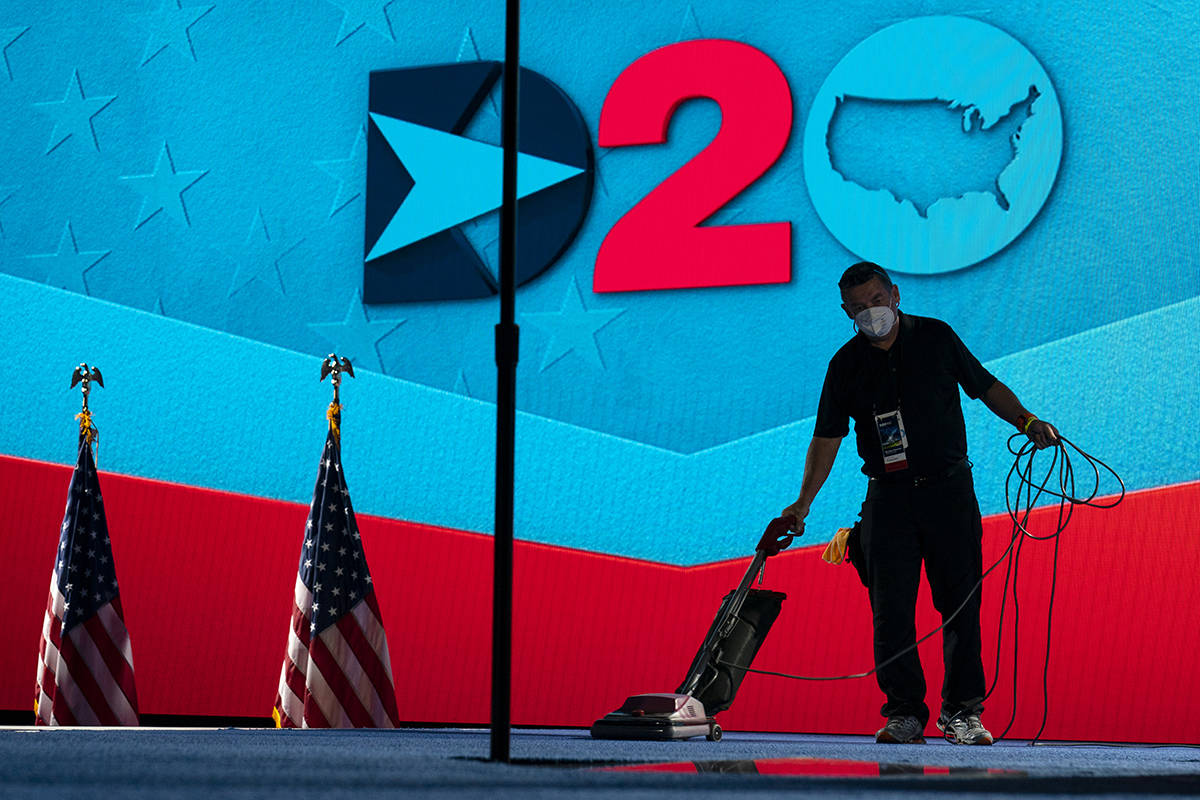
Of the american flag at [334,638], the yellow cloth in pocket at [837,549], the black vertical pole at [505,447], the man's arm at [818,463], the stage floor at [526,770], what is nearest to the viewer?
the stage floor at [526,770]

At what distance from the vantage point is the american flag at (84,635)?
4.64 m

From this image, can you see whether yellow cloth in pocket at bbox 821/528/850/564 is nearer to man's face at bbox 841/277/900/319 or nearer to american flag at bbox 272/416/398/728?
man's face at bbox 841/277/900/319

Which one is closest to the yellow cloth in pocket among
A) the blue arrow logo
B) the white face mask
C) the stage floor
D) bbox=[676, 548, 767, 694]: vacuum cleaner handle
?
bbox=[676, 548, 767, 694]: vacuum cleaner handle

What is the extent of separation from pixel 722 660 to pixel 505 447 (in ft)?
4.71

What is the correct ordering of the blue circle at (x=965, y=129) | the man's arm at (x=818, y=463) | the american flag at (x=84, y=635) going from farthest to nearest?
1. the blue circle at (x=965, y=129)
2. the american flag at (x=84, y=635)
3. the man's arm at (x=818, y=463)

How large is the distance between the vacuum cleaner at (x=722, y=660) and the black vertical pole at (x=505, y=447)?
112 cm

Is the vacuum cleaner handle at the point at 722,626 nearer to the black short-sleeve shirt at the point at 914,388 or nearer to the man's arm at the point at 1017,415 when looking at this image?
the black short-sleeve shirt at the point at 914,388

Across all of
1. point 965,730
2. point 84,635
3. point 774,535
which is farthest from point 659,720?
point 84,635

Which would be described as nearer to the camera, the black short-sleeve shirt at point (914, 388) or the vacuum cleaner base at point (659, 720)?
the vacuum cleaner base at point (659, 720)

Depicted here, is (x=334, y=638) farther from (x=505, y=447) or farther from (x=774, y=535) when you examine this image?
(x=505, y=447)

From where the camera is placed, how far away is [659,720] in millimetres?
3238

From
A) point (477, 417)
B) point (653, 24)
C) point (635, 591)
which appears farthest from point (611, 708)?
point (653, 24)

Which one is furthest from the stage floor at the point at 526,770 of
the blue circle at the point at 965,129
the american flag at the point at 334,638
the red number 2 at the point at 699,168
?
the red number 2 at the point at 699,168

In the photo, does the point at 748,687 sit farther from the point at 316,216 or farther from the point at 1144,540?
the point at 316,216
